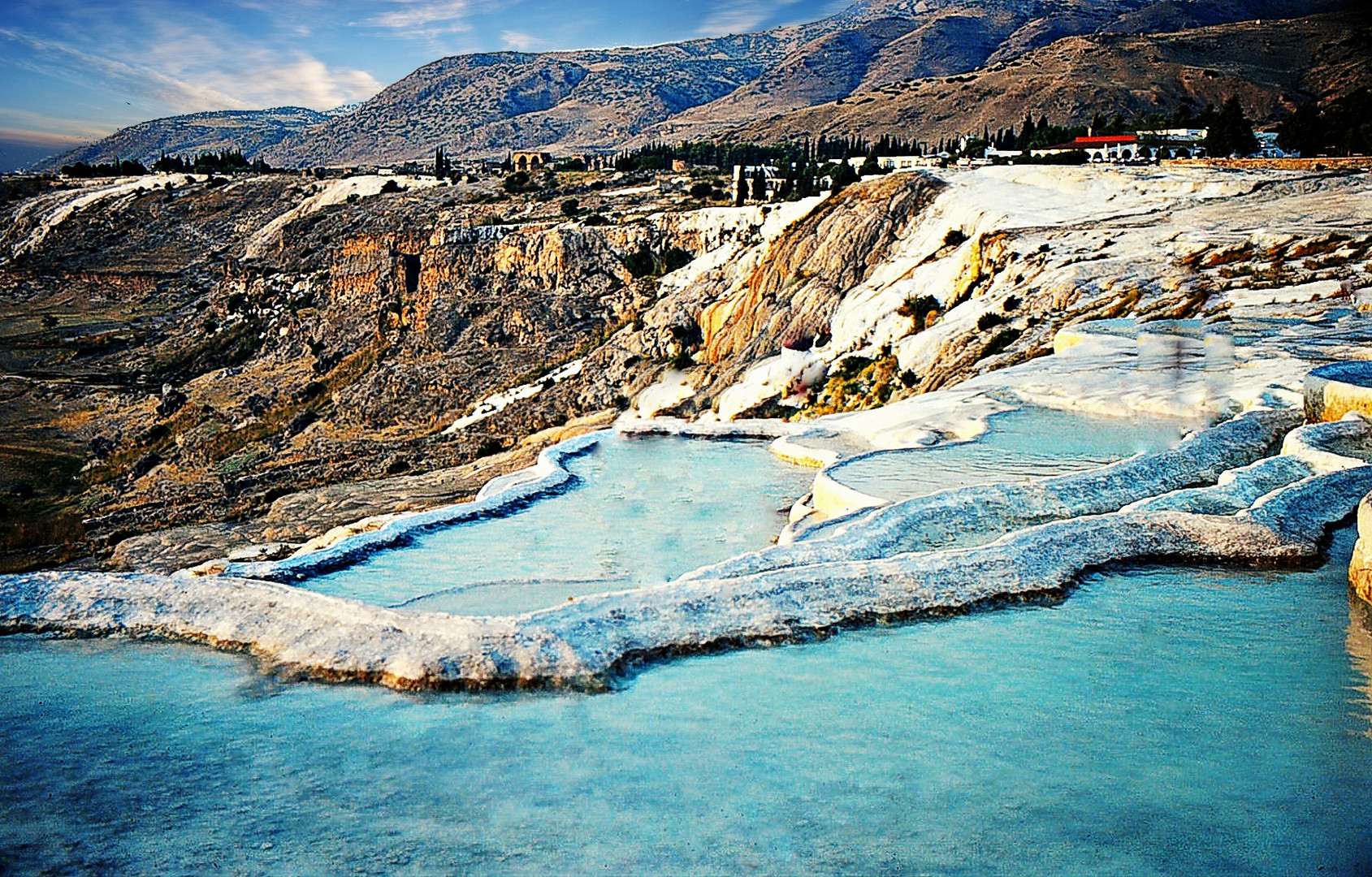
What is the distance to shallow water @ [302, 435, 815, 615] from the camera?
9.02 m

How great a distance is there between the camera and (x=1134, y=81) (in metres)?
97.2

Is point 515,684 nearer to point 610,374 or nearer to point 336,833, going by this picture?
point 336,833

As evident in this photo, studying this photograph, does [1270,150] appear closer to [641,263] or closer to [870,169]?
[870,169]

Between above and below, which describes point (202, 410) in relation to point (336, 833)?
below

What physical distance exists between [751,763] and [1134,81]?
106389 millimetres

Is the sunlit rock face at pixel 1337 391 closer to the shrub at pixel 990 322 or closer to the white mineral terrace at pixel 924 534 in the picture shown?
the white mineral terrace at pixel 924 534

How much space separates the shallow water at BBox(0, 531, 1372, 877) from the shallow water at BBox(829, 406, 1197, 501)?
398 centimetres

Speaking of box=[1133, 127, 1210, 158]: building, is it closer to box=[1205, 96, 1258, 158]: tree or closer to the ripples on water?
box=[1205, 96, 1258, 158]: tree

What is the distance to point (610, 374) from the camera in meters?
35.7

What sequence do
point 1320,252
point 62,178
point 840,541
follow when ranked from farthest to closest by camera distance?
point 62,178 → point 1320,252 → point 840,541

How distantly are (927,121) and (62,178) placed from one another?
77.6 metres

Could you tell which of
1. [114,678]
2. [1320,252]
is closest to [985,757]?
[114,678]

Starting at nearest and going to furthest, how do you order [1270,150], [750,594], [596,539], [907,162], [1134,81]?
[750,594], [596,539], [1270,150], [907,162], [1134,81]

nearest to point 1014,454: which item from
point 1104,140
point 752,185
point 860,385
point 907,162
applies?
point 860,385
